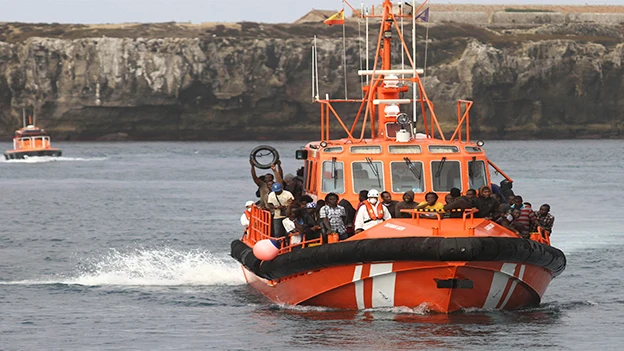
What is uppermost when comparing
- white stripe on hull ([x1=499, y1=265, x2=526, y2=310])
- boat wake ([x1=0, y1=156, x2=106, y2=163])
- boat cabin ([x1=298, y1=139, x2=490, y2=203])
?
boat cabin ([x1=298, y1=139, x2=490, y2=203])

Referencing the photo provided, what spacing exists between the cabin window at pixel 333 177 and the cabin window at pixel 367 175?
0.24 meters

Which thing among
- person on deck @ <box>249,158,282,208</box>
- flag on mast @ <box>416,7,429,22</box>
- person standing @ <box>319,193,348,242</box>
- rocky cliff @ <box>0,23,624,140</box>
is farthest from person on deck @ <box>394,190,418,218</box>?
rocky cliff @ <box>0,23,624,140</box>

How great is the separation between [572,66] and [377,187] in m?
104

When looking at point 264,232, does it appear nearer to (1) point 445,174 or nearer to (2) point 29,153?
(1) point 445,174

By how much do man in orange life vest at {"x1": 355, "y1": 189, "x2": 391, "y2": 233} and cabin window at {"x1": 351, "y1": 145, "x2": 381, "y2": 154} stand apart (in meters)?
1.50

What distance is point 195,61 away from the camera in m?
119

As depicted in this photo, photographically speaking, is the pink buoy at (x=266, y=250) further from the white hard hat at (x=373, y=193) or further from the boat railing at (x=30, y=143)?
the boat railing at (x=30, y=143)

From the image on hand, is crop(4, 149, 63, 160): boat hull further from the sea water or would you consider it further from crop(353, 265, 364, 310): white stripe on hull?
crop(353, 265, 364, 310): white stripe on hull

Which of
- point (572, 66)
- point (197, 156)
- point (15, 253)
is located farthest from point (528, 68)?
point (15, 253)

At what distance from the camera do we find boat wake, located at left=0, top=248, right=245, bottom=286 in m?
23.6

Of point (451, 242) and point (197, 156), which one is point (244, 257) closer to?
point (451, 242)

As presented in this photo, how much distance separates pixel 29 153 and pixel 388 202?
71.9 m

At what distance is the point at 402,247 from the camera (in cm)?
1634

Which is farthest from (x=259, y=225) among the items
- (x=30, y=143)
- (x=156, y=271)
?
(x=30, y=143)
